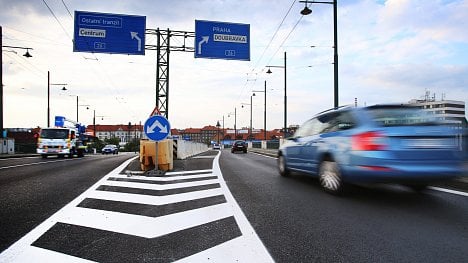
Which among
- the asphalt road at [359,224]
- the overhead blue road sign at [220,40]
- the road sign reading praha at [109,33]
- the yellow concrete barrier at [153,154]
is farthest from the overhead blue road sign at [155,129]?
the overhead blue road sign at [220,40]

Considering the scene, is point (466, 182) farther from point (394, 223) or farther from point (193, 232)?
point (193, 232)

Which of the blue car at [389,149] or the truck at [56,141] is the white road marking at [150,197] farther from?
the truck at [56,141]

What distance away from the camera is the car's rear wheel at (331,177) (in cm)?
612

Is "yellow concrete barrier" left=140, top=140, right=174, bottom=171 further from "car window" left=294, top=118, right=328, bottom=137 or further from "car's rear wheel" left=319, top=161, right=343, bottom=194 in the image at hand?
"car's rear wheel" left=319, top=161, right=343, bottom=194

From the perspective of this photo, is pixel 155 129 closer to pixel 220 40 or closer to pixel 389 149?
pixel 389 149

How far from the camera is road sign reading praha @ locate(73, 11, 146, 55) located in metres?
19.0

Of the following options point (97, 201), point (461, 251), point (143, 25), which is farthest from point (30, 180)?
point (143, 25)

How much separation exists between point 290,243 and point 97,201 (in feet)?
12.0

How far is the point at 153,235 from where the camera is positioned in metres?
3.87

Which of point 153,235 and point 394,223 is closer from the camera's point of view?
point 153,235

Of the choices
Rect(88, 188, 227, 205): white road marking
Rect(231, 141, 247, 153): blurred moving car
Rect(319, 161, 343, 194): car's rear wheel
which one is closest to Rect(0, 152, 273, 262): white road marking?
Rect(88, 188, 227, 205): white road marking

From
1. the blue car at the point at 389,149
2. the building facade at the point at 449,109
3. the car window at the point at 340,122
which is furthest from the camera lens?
the building facade at the point at 449,109

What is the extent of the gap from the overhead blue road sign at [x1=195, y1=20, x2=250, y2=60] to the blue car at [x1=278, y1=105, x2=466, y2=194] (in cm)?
1518

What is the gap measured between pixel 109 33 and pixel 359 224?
736 inches
